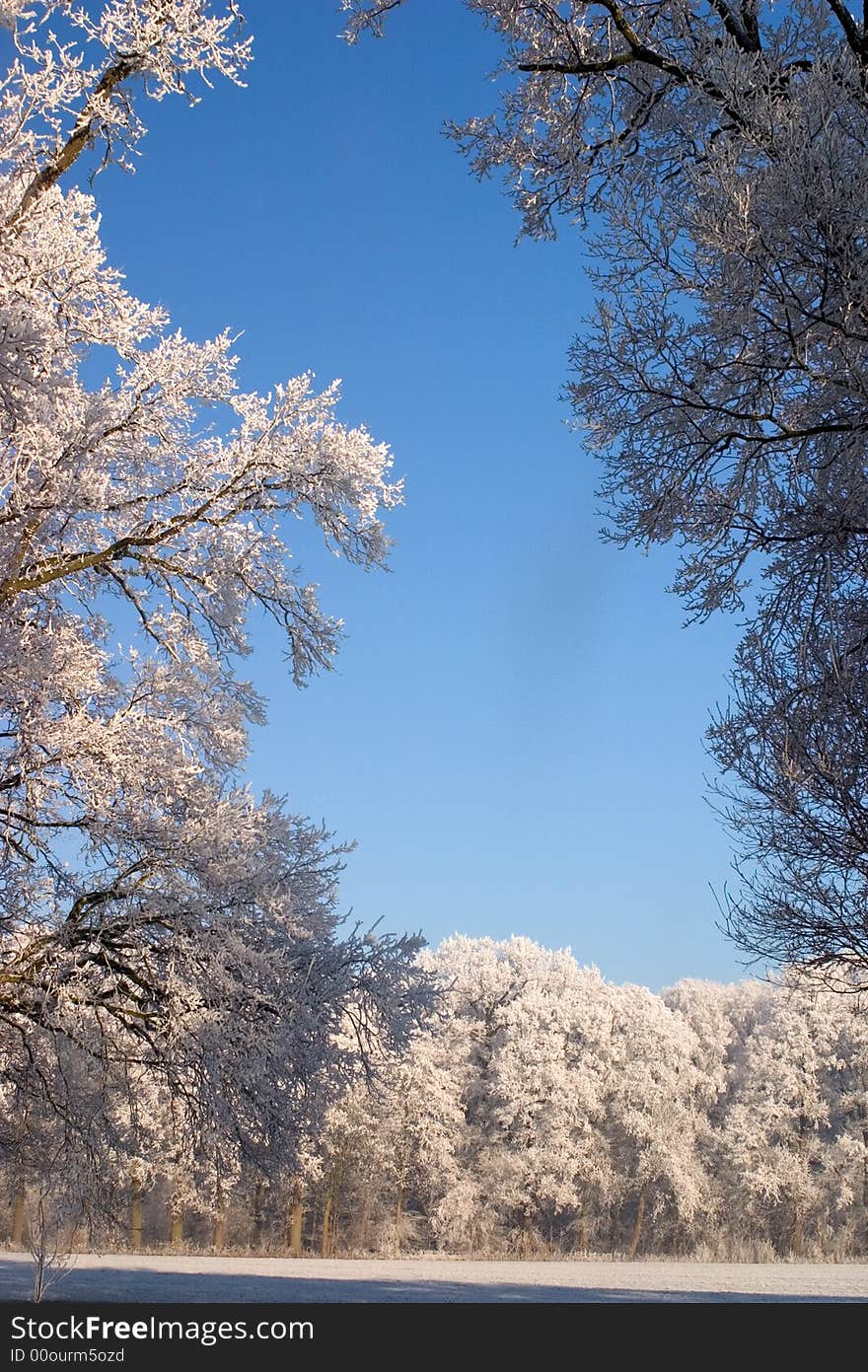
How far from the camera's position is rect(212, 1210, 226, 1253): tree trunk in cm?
3885

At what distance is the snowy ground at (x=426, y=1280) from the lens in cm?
1892

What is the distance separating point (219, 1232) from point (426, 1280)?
1755 cm

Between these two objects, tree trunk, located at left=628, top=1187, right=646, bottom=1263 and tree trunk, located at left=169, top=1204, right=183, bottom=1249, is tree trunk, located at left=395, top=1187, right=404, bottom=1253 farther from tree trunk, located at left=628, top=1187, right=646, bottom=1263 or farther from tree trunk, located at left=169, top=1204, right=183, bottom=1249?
tree trunk, located at left=628, top=1187, right=646, bottom=1263

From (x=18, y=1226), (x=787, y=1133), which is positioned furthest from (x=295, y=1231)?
(x=787, y=1133)

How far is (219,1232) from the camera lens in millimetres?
39719

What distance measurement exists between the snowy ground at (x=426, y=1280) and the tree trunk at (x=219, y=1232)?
502 centimetres

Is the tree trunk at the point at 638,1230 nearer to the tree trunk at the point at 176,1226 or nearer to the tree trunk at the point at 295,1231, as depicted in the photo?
the tree trunk at the point at 295,1231

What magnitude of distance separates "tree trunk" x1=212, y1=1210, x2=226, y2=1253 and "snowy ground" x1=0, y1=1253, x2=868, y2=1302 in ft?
16.5

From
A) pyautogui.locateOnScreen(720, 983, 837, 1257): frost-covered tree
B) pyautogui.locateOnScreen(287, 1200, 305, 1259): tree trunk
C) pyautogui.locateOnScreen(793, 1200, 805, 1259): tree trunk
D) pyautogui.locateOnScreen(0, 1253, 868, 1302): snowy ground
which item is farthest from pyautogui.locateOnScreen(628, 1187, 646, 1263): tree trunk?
pyautogui.locateOnScreen(287, 1200, 305, 1259): tree trunk

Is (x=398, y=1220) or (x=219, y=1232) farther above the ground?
(x=398, y=1220)

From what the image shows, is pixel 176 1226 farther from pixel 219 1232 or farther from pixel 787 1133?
pixel 787 1133

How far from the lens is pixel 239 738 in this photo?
11711 millimetres

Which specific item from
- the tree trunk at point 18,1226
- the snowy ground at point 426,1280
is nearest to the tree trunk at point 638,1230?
the snowy ground at point 426,1280
